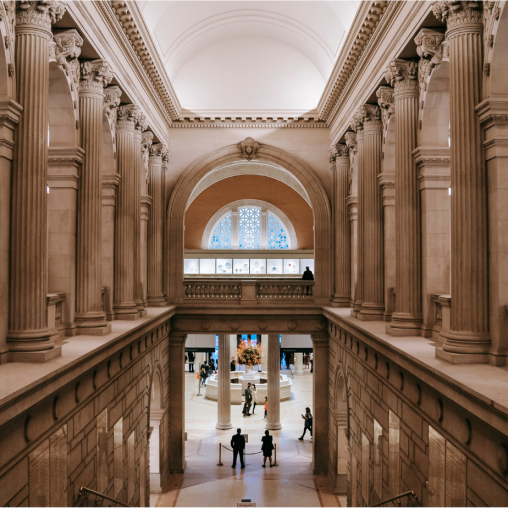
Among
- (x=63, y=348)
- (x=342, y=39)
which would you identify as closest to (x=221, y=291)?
(x=342, y=39)

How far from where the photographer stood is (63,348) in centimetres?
838

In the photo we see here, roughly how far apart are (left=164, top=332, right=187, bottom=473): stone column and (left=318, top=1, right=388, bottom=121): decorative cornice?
962 cm

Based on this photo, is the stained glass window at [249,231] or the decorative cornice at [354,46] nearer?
the decorative cornice at [354,46]

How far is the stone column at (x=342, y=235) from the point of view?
701 inches

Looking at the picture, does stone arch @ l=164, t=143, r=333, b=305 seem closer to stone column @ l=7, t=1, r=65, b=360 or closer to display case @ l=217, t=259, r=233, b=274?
stone column @ l=7, t=1, r=65, b=360

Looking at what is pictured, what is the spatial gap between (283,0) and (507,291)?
1322cm

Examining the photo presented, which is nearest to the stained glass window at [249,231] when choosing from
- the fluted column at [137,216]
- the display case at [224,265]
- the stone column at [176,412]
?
the display case at [224,265]

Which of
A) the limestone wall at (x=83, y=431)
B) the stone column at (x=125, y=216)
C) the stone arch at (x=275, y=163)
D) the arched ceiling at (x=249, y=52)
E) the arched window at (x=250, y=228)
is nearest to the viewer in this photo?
the limestone wall at (x=83, y=431)

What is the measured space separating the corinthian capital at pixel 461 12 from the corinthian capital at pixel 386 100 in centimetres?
402

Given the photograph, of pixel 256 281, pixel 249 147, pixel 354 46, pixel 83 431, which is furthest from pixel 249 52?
pixel 83 431

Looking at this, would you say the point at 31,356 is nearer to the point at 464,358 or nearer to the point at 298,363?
the point at 464,358

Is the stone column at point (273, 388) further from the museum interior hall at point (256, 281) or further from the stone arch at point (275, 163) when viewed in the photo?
the stone arch at point (275, 163)

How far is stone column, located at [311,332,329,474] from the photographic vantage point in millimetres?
17688

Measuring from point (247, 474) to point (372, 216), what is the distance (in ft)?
32.8
